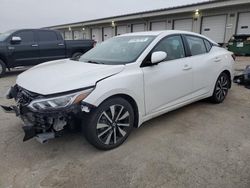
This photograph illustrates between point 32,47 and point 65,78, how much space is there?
6812 mm

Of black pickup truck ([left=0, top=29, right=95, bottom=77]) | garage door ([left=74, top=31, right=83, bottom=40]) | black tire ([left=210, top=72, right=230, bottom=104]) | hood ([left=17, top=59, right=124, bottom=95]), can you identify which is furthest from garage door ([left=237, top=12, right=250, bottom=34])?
garage door ([left=74, top=31, right=83, bottom=40])

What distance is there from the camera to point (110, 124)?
2838 millimetres

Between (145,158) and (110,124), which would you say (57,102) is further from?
(145,158)

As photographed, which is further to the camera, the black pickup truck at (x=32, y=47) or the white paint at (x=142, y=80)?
the black pickup truck at (x=32, y=47)

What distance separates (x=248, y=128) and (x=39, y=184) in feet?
10.3

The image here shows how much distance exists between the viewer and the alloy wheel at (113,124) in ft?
9.04

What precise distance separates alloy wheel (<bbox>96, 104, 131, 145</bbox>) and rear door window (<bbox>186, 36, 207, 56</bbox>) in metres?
1.86

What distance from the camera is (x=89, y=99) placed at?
8.32 ft

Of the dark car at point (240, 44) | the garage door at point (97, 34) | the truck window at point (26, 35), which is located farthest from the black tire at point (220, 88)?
the garage door at point (97, 34)

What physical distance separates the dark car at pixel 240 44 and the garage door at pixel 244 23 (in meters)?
1.61

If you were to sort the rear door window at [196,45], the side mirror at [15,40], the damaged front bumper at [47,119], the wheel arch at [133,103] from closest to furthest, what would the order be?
the damaged front bumper at [47,119], the wheel arch at [133,103], the rear door window at [196,45], the side mirror at [15,40]

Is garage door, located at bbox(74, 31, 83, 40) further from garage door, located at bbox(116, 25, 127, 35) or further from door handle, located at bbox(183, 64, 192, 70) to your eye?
door handle, located at bbox(183, 64, 192, 70)

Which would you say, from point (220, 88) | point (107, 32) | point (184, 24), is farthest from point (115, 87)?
point (107, 32)

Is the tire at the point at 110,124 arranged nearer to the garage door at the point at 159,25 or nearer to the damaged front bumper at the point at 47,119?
the damaged front bumper at the point at 47,119
